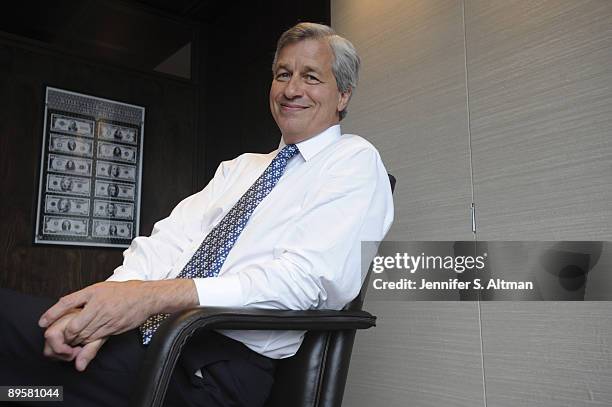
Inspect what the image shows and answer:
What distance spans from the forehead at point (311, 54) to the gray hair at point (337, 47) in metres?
0.01

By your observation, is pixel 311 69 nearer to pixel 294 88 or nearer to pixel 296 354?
pixel 294 88

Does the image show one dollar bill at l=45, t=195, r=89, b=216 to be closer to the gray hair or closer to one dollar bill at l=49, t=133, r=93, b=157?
one dollar bill at l=49, t=133, r=93, b=157

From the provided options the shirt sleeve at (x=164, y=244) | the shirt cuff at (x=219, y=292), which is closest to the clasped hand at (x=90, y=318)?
the shirt cuff at (x=219, y=292)

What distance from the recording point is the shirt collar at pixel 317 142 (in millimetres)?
1611

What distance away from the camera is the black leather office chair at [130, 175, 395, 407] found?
34.7 inches

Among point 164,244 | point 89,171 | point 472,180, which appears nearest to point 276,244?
point 164,244

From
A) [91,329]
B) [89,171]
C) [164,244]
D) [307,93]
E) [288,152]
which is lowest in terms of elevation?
[91,329]

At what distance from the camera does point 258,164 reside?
1812 millimetres

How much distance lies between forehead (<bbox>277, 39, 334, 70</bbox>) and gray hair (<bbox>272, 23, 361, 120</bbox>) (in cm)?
1

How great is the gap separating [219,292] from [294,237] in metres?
0.25

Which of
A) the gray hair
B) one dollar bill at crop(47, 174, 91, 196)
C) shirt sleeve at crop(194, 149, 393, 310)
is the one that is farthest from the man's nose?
one dollar bill at crop(47, 174, 91, 196)

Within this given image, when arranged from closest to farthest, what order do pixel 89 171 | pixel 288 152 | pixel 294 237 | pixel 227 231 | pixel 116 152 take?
pixel 294 237
pixel 227 231
pixel 288 152
pixel 89 171
pixel 116 152

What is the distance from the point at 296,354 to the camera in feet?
4.02

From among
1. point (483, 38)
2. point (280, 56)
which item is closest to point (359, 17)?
point (483, 38)
